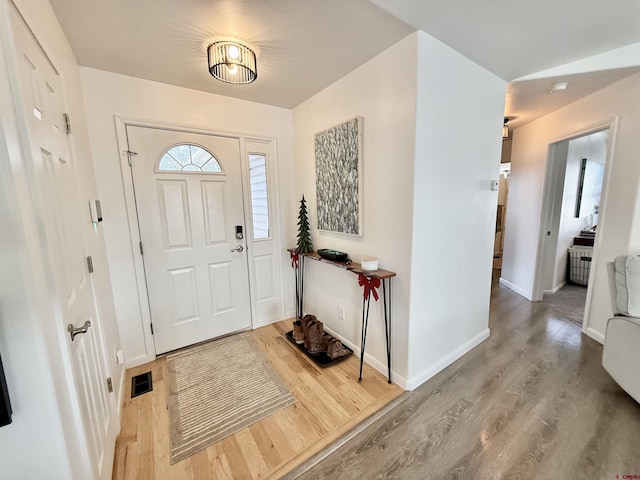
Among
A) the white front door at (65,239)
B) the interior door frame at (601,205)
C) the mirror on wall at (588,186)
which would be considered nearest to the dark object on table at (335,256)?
the white front door at (65,239)

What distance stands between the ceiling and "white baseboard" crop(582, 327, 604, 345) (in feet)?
7.30

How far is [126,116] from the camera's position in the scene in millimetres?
1974

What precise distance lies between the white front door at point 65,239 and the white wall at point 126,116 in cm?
61

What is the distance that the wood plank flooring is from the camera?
1.30 m

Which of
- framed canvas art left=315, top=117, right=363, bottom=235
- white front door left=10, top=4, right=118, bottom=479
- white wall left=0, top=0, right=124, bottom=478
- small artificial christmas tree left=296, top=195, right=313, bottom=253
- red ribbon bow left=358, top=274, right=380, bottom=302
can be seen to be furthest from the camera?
small artificial christmas tree left=296, top=195, right=313, bottom=253

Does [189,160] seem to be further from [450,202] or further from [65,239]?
[450,202]

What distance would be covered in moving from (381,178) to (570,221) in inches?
144

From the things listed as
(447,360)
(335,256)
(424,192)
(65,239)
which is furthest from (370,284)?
(65,239)

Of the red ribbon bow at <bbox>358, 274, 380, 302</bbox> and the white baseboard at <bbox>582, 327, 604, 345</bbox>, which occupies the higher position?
the red ribbon bow at <bbox>358, 274, 380, 302</bbox>

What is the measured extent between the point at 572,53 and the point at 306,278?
9.26 feet

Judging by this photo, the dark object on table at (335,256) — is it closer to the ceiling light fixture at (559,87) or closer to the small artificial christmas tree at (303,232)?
the small artificial christmas tree at (303,232)

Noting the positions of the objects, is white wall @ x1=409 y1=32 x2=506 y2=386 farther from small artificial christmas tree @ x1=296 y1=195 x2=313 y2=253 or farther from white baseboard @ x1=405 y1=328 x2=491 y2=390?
small artificial christmas tree @ x1=296 y1=195 x2=313 y2=253

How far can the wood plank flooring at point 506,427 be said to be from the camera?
4.26 feet

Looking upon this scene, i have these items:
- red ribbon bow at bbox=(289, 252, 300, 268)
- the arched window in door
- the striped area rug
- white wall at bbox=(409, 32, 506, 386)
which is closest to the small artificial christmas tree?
red ribbon bow at bbox=(289, 252, 300, 268)
